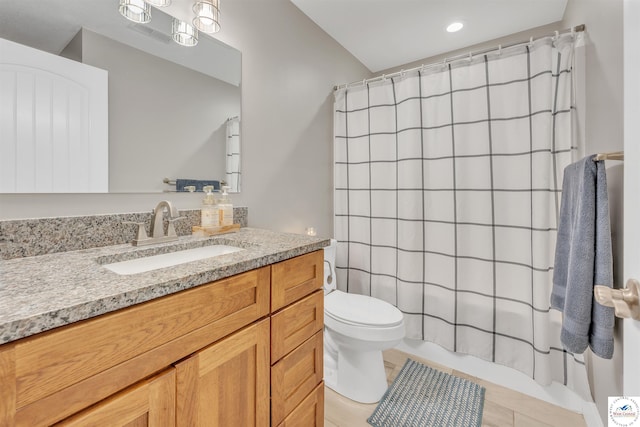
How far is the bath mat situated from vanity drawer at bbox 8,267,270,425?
114cm

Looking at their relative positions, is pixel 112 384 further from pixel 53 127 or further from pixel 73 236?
pixel 53 127

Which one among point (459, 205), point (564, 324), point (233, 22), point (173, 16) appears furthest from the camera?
point (459, 205)

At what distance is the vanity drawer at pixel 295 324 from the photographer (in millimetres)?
900

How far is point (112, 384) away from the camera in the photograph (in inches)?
21.7

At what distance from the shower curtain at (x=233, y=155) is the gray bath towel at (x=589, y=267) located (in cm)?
148

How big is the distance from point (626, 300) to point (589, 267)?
0.66m

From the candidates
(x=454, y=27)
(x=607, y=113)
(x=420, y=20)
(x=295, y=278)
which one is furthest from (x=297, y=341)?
(x=454, y=27)

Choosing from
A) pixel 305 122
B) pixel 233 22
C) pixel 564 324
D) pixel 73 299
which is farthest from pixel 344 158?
pixel 73 299

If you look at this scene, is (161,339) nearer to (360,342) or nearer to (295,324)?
(295,324)

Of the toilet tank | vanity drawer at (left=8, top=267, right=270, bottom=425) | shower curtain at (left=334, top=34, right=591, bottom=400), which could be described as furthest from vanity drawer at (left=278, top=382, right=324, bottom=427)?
shower curtain at (left=334, top=34, right=591, bottom=400)

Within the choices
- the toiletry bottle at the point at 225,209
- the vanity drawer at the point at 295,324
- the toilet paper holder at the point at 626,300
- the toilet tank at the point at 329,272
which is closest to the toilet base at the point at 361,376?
the toilet tank at the point at 329,272

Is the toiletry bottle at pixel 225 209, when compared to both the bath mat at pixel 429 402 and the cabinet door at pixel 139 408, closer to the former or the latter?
the cabinet door at pixel 139 408

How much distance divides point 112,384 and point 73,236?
65 cm

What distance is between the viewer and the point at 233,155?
58.1 inches
